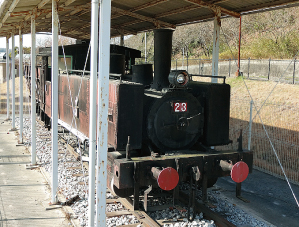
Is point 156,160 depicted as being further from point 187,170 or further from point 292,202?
point 292,202

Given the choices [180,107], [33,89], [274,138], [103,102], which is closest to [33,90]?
[33,89]

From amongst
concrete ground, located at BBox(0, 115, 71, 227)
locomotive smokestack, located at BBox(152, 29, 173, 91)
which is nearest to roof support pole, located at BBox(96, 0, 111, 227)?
concrete ground, located at BBox(0, 115, 71, 227)

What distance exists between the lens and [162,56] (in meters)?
5.54

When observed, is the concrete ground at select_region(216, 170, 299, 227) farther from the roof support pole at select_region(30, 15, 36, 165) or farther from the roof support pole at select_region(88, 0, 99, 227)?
the roof support pole at select_region(30, 15, 36, 165)

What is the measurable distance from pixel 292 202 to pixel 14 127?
33.3 feet

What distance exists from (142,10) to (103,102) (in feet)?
19.2

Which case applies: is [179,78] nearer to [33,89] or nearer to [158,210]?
[158,210]

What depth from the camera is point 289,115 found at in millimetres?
10914

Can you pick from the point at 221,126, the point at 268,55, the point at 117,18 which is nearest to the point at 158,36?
the point at 221,126

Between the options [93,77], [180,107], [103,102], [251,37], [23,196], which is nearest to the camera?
[103,102]

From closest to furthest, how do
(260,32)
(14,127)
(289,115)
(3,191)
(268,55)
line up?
(3,191) < (289,115) < (14,127) < (268,55) < (260,32)

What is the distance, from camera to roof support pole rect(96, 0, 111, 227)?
3.27 meters

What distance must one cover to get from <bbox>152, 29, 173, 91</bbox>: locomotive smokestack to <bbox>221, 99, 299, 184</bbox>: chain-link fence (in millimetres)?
2116

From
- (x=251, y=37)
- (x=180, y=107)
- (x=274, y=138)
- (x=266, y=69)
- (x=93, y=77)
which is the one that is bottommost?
(x=274, y=138)
